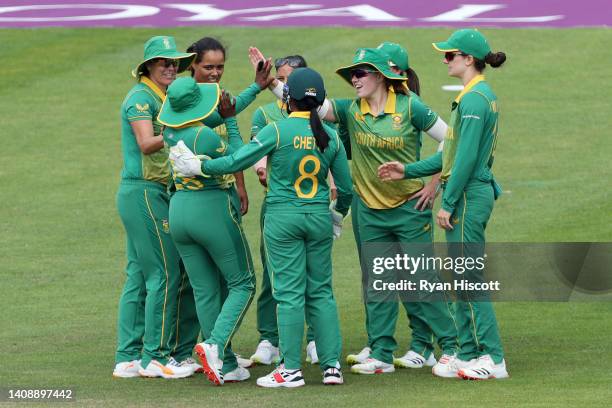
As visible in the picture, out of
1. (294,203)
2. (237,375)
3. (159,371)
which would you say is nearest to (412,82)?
(294,203)

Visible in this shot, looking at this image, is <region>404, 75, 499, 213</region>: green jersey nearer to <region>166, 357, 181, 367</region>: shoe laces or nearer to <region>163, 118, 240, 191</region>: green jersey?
<region>163, 118, 240, 191</region>: green jersey

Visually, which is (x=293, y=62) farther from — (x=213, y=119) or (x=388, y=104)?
(x=213, y=119)

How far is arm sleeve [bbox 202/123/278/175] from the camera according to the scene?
344 inches

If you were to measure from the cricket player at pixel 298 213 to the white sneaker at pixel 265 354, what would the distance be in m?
1.03

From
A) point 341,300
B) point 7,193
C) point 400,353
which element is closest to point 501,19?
point 7,193

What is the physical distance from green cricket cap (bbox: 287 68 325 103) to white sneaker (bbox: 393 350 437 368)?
2090 millimetres

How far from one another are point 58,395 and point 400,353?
279cm

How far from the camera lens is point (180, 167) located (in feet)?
29.1

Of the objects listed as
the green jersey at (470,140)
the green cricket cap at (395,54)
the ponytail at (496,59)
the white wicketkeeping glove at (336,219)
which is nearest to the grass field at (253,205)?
the white wicketkeeping glove at (336,219)

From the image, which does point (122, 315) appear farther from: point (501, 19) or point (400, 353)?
point (501, 19)

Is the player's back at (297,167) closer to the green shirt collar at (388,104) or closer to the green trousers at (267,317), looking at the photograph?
the green shirt collar at (388,104)

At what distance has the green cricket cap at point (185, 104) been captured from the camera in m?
8.95

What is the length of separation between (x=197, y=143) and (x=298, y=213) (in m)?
0.81

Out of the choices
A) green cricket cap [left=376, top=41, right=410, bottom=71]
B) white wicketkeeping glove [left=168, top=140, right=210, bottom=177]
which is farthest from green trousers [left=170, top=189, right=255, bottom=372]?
green cricket cap [left=376, top=41, right=410, bottom=71]
